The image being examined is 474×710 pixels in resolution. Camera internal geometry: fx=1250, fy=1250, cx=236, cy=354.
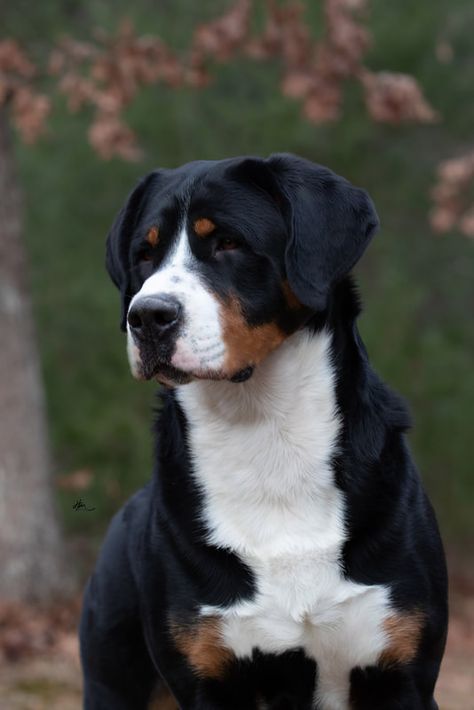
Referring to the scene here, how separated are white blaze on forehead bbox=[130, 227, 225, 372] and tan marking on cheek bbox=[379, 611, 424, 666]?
0.82 meters

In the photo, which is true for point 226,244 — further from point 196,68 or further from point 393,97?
point 393,97

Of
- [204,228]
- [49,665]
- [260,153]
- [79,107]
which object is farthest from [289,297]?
[260,153]

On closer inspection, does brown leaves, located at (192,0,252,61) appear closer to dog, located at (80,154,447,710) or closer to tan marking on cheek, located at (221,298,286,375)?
dog, located at (80,154,447,710)

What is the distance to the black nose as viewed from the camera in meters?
3.10

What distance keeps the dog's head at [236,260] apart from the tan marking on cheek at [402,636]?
0.76 m

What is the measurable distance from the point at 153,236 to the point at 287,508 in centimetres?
84

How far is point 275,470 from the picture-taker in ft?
11.5

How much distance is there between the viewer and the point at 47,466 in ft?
26.5

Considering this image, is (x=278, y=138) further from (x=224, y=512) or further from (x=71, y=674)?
(x=224, y=512)

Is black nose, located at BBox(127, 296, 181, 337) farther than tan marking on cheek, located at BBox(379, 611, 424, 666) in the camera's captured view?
No

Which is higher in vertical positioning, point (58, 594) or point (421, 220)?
point (421, 220)

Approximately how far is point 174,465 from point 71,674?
351cm

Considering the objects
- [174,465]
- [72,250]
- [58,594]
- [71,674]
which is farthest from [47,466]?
[174,465]

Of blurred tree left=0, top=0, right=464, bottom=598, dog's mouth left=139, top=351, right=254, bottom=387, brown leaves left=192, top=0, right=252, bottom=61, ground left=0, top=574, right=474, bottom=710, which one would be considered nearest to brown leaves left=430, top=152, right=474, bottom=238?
blurred tree left=0, top=0, right=464, bottom=598
